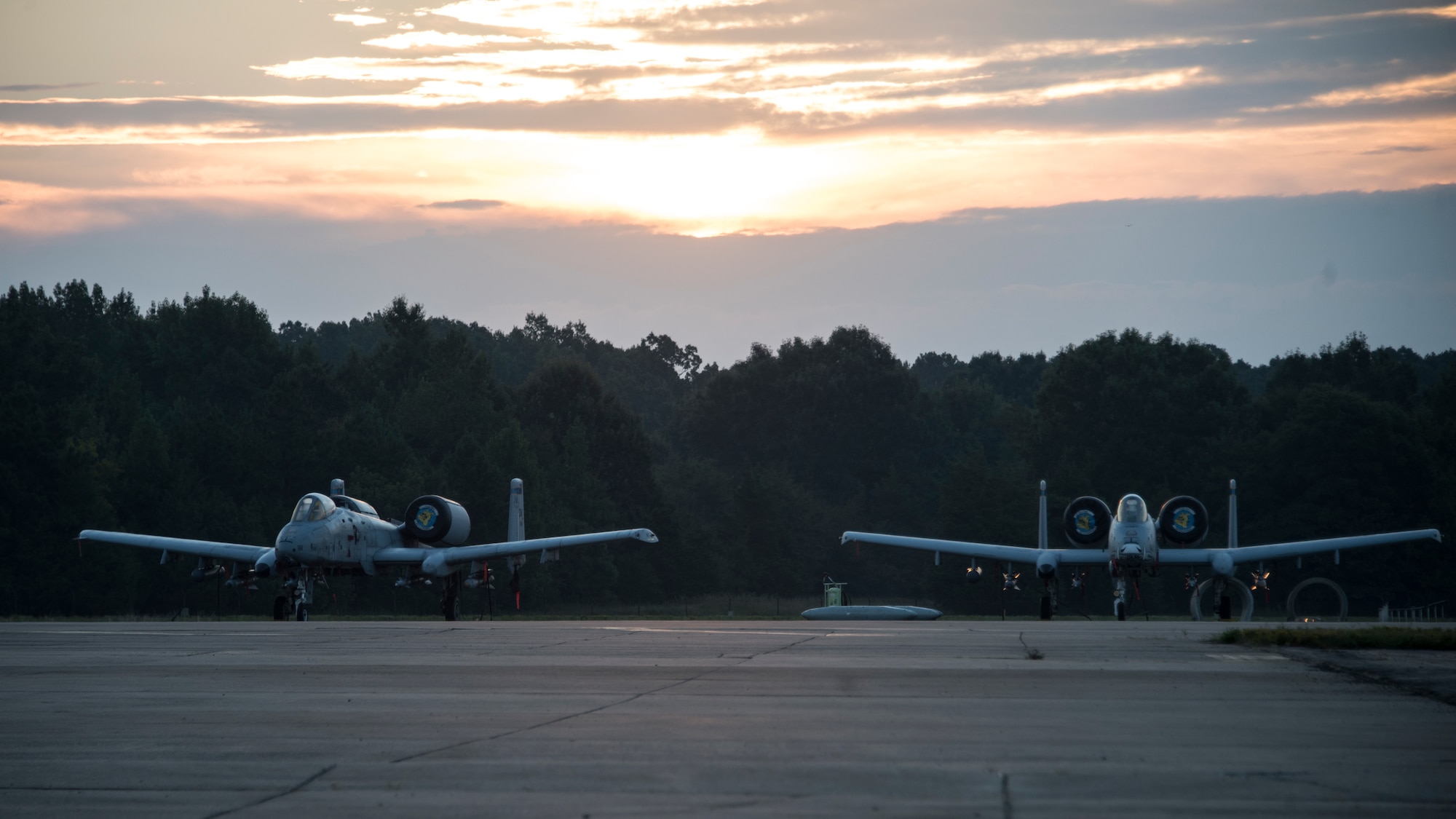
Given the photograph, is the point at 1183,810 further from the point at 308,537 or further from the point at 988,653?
the point at 308,537

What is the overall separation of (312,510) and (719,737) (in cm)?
2741

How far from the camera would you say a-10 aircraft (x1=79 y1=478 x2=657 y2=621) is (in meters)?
34.1

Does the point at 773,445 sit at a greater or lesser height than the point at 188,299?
lesser

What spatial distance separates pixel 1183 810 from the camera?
22.5 ft

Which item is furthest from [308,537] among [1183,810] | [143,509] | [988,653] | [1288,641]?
[143,509]

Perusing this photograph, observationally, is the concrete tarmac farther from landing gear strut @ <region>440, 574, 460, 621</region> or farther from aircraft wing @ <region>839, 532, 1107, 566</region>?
aircraft wing @ <region>839, 532, 1107, 566</region>

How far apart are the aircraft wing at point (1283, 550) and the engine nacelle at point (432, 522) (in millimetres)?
20984

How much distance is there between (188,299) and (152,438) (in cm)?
3639

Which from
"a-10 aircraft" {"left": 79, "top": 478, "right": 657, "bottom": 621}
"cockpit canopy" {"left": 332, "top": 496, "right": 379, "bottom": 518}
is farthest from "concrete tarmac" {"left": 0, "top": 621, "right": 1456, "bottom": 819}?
"cockpit canopy" {"left": 332, "top": 496, "right": 379, "bottom": 518}

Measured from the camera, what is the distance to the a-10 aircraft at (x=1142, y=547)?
124 ft

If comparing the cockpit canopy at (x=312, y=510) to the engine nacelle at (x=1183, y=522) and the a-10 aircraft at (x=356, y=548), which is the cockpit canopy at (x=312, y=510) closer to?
the a-10 aircraft at (x=356, y=548)

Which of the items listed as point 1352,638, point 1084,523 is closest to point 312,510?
point 1084,523

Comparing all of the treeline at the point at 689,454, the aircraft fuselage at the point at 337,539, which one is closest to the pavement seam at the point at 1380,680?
the aircraft fuselage at the point at 337,539

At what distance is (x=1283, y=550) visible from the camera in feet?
138
